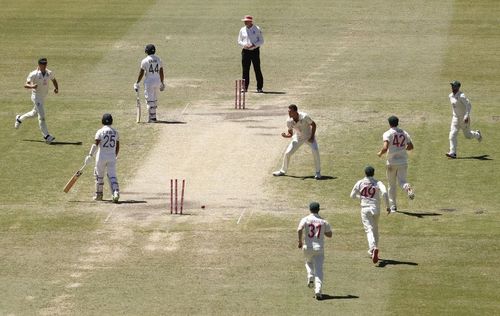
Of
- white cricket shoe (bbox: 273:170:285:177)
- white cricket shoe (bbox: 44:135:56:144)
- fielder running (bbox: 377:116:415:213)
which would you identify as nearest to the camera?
fielder running (bbox: 377:116:415:213)

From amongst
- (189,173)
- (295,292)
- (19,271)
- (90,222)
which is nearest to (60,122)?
(189,173)

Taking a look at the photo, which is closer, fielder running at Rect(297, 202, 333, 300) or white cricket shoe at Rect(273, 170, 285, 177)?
fielder running at Rect(297, 202, 333, 300)

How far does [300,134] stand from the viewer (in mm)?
40031

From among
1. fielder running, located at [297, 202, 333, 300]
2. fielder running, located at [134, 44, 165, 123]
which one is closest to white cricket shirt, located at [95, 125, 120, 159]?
fielder running, located at [134, 44, 165, 123]

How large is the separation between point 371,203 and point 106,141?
7.58 metres

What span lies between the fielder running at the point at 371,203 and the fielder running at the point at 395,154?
3195 millimetres

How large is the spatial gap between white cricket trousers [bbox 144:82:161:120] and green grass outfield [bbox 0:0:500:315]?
75cm

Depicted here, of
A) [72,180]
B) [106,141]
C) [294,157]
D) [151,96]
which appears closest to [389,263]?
[106,141]

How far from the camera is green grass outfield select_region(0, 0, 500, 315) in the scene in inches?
1240

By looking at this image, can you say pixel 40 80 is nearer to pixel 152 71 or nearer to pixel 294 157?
pixel 152 71

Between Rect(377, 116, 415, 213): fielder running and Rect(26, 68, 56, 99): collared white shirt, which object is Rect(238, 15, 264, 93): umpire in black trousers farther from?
Rect(377, 116, 415, 213): fielder running

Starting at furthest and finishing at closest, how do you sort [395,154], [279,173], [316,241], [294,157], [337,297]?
1. [294,157]
2. [279,173]
3. [395,154]
4. [337,297]
5. [316,241]

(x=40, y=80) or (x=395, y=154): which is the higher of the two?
→ (x=40, y=80)

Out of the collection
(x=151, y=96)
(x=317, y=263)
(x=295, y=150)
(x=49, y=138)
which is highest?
(x=151, y=96)
